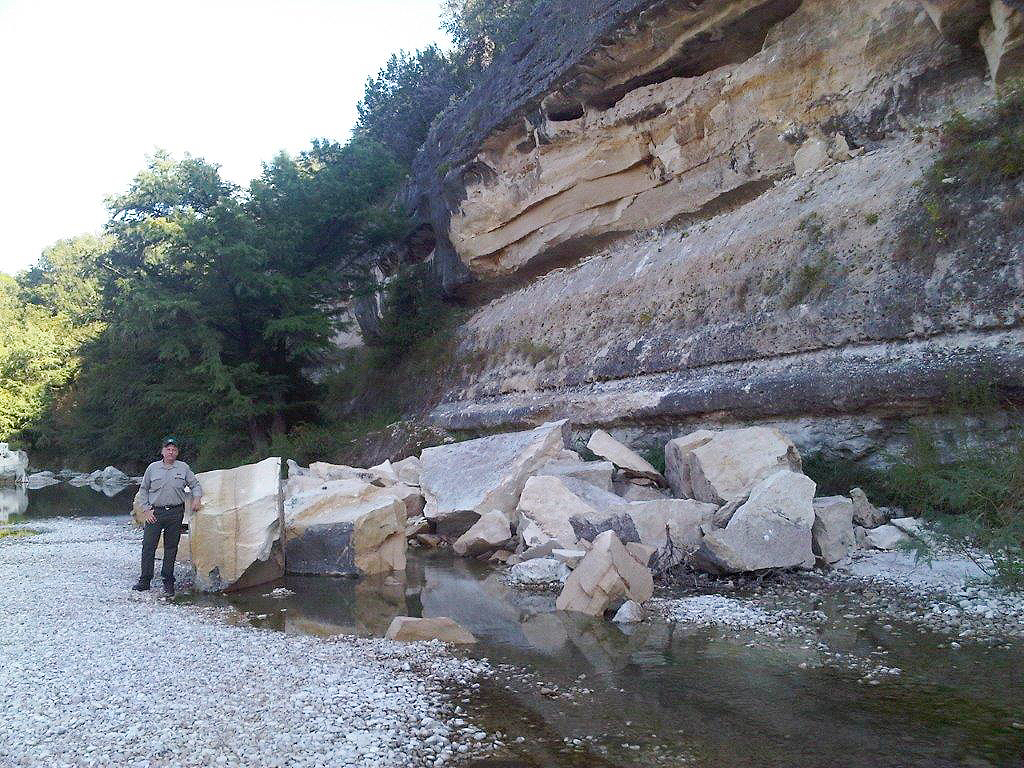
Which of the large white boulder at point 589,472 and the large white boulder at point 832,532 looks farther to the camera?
the large white boulder at point 589,472

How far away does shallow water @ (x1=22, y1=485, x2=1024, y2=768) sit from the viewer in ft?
11.3

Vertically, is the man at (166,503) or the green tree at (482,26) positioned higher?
the green tree at (482,26)

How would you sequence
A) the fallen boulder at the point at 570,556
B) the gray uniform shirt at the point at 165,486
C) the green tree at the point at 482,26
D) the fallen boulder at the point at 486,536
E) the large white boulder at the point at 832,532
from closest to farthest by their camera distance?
the large white boulder at the point at 832,532 < the fallen boulder at the point at 570,556 < the gray uniform shirt at the point at 165,486 < the fallen boulder at the point at 486,536 < the green tree at the point at 482,26

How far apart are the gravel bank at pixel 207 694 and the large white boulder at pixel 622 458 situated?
5.28 metres

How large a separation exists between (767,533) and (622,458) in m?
3.47

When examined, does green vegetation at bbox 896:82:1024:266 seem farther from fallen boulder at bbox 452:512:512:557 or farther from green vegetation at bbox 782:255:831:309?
fallen boulder at bbox 452:512:512:557

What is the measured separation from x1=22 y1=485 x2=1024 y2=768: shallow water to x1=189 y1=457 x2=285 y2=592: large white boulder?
40.3 inches

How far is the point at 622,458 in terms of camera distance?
400 inches

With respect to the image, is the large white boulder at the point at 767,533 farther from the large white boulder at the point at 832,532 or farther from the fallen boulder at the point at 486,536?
the fallen boulder at the point at 486,536

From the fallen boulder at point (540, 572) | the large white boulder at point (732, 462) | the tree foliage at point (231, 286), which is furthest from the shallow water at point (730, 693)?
the tree foliage at point (231, 286)

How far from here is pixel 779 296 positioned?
10797 mm

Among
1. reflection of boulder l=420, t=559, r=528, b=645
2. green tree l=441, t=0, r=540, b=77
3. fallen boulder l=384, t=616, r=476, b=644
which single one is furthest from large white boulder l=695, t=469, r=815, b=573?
green tree l=441, t=0, r=540, b=77


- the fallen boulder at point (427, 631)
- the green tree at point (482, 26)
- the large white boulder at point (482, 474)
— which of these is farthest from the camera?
the green tree at point (482, 26)

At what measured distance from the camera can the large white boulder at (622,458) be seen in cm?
997
